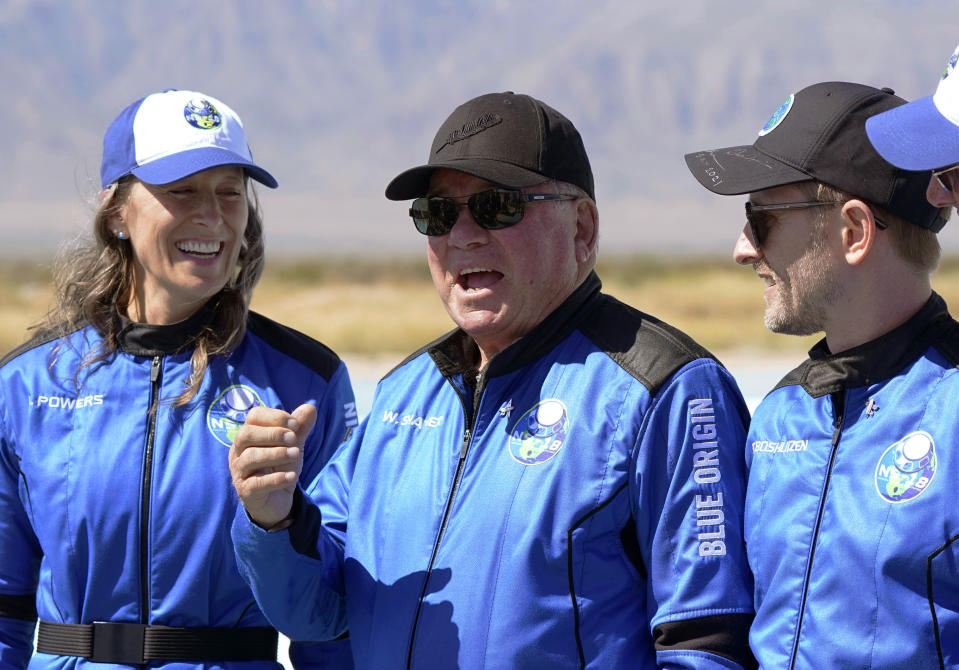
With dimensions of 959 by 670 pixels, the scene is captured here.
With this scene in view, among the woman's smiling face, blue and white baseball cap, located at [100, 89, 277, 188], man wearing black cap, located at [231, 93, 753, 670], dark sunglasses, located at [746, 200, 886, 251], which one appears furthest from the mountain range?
dark sunglasses, located at [746, 200, 886, 251]

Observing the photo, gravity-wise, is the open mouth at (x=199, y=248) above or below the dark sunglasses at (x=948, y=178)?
above

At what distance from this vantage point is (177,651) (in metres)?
3.24

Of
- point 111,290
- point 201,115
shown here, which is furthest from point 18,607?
point 201,115

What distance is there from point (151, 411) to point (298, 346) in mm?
440

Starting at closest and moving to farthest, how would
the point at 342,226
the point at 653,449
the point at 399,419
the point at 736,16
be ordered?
1. the point at 653,449
2. the point at 399,419
3. the point at 342,226
4. the point at 736,16

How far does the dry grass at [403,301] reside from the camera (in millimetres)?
31406

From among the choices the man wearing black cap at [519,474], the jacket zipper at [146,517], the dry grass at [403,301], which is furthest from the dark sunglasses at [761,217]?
the dry grass at [403,301]

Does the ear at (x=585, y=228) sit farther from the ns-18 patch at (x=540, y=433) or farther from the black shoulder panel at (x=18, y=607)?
the black shoulder panel at (x=18, y=607)

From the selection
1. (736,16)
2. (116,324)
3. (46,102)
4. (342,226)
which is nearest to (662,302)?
(116,324)

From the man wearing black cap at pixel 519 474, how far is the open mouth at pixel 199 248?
2.19 feet

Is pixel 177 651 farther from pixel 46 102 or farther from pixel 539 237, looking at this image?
pixel 46 102

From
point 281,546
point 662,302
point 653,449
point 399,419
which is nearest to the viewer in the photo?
point 653,449

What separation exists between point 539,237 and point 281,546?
0.92 metres

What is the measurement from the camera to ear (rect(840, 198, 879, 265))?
9.13 feet
